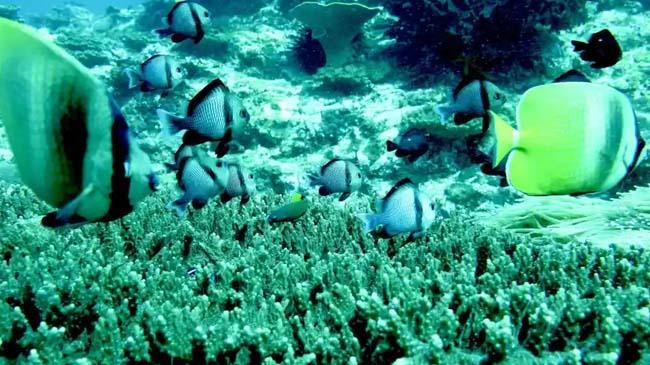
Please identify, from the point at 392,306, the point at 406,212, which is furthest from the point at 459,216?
the point at 392,306

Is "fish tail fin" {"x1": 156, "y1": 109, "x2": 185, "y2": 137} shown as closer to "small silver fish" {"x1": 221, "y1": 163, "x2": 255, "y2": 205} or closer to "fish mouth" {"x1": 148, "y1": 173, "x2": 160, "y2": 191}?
"small silver fish" {"x1": 221, "y1": 163, "x2": 255, "y2": 205}

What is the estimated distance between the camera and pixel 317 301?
339 centimetres

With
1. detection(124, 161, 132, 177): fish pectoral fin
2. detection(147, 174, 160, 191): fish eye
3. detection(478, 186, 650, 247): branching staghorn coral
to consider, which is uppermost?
detection(124, 161, 132, 177): fish pectoral fin

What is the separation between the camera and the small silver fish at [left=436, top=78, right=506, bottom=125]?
14.4 ft

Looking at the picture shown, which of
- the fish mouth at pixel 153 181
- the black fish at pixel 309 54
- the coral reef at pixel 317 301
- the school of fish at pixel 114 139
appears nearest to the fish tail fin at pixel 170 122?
the coral reef at pixel 317 301

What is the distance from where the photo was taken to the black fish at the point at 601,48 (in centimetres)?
390

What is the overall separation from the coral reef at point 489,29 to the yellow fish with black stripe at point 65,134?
28.9ft

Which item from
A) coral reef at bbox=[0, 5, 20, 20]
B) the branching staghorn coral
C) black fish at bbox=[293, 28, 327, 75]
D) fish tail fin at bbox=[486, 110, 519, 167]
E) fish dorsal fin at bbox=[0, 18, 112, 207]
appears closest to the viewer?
fish dorsal fin at bbox=[0, 18, 112, 207]

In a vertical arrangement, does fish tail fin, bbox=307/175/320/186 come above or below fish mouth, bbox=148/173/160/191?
below

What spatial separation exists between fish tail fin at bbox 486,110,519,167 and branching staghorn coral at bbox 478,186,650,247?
3.86 meters

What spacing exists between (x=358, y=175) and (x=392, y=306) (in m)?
2.18

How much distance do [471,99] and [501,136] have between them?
3.12 metres

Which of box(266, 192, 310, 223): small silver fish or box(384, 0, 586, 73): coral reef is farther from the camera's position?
box(384, 0, 586, 73): coral reef

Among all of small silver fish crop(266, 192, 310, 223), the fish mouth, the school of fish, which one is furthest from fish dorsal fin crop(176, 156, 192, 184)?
the fish mouth
